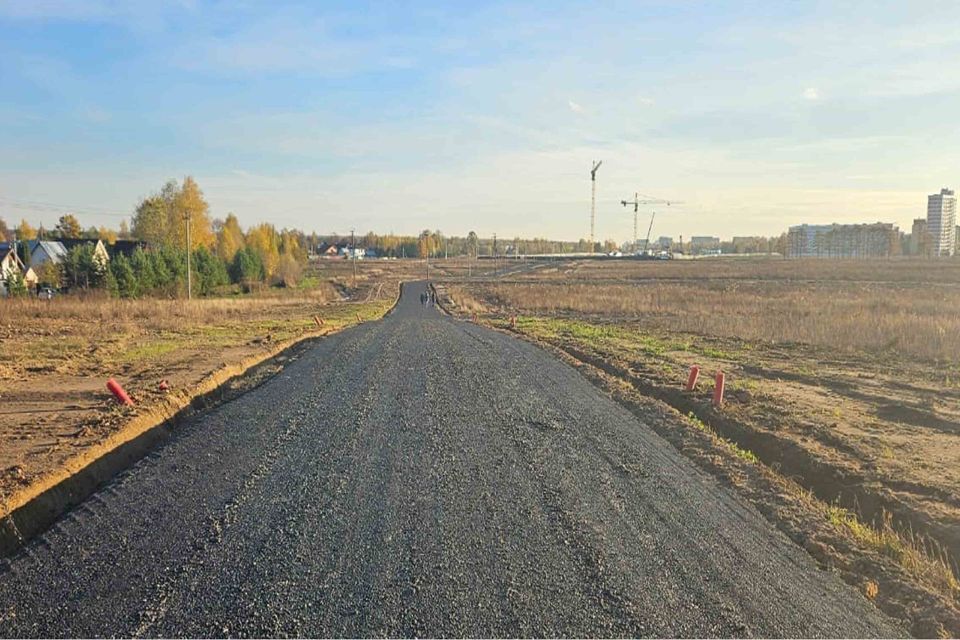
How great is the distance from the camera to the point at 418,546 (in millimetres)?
6457

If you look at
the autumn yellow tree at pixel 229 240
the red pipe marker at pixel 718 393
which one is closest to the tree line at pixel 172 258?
the autumn yellow tree at pixel 229 240

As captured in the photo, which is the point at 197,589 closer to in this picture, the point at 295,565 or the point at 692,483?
the point at 295,565

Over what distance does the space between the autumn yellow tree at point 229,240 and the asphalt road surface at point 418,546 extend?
261 ft

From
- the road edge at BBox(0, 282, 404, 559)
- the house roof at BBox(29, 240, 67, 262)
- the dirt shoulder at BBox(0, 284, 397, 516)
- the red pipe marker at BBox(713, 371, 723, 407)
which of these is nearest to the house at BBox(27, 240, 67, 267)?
the house roof at BBox(29, 240, 67, 262)

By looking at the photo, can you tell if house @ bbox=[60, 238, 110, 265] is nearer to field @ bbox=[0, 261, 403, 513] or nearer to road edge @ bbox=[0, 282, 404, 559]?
field @ bbox=[0, 261, 403, 513]

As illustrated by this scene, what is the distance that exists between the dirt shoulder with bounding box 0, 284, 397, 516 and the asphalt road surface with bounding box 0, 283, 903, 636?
1457mm

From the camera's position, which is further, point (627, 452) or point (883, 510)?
point (627, 452)

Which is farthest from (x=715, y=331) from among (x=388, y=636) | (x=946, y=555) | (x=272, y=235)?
(x=272, y=235)

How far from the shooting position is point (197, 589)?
5527mm

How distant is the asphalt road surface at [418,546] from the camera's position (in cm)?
514

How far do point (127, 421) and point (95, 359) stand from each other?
1074 cm

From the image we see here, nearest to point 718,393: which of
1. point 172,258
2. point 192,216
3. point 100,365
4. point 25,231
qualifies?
point 100,365

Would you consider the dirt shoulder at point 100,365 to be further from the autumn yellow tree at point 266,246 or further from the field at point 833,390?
the autumn yellow tree at point 266,246

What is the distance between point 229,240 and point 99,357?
75.8 meters
